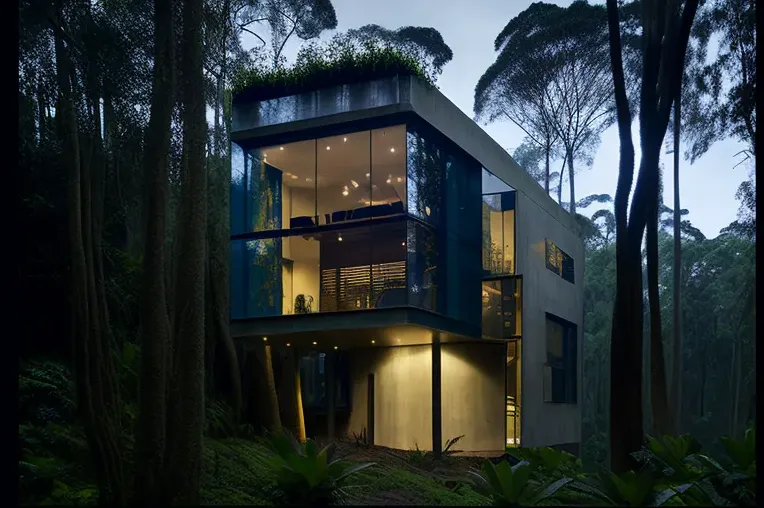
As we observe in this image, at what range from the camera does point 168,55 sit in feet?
24.6

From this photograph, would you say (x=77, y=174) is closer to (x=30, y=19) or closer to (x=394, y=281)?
(x=30, y=19)

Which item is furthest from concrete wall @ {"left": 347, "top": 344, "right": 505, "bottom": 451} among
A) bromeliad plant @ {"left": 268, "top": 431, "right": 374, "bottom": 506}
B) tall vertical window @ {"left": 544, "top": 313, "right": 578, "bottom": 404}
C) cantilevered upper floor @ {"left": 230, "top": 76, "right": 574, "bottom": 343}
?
bromeliad plant @ {"left": 268, "top": 431, "right": 374, "bottom": 506}

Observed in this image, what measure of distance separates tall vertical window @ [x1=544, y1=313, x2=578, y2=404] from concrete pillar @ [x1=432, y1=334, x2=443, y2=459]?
3.42 m

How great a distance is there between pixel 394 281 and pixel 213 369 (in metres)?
3.10

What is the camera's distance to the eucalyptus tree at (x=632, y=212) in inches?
358

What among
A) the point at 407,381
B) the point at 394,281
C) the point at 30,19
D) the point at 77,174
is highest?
the point at 30,19

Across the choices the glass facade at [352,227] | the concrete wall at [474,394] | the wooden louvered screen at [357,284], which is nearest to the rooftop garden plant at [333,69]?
the glass facade at [352,227]

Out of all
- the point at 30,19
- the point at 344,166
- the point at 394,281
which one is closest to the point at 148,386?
the point at 30,19

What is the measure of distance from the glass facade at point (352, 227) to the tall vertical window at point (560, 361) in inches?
120

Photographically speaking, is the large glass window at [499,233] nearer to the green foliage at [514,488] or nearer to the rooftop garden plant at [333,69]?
the rooftop garden plant at [333,69]

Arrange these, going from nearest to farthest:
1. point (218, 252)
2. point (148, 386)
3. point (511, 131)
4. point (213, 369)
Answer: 1. point (148, 386)
2. point (213, 369)
3. point (218, 252)
4. point (511, 131)

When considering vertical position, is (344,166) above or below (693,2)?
below

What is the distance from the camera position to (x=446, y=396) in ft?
50.3

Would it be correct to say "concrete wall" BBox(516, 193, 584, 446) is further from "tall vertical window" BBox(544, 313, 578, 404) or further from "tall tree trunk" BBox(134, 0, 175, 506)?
"tall tree trunk" BBox(134, 0, 175, 506)
